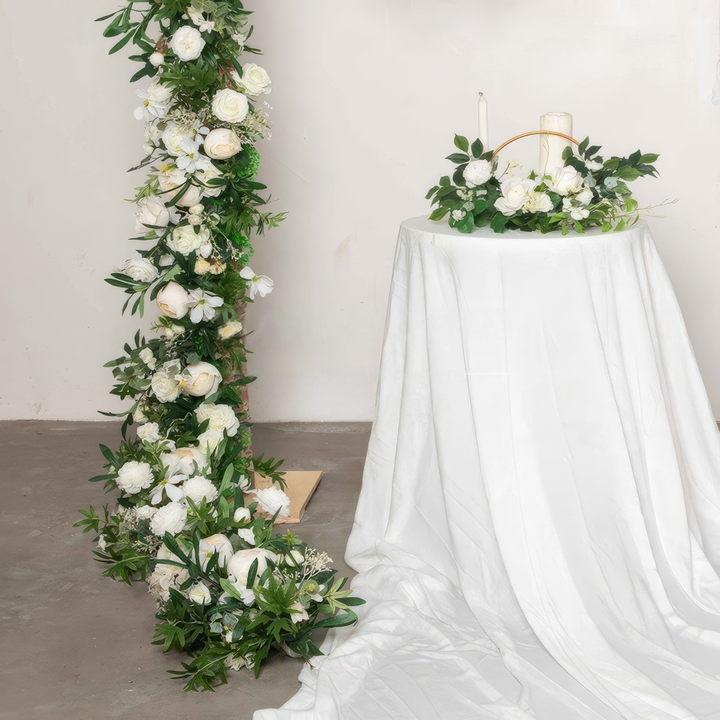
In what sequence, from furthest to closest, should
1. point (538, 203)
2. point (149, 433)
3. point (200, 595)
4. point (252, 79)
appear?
point (149, 433), point (252, 79), point (538, 203), point (200, 595)

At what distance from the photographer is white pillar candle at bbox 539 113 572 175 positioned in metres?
2.35

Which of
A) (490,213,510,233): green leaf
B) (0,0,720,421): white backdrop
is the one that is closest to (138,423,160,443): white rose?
(490,213,510,233): green leaf

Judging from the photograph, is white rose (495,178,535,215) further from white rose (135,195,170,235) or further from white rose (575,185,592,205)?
white rose (135,195,170,235)

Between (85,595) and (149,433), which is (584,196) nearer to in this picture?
(149,433)

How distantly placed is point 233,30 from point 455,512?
1.43 m

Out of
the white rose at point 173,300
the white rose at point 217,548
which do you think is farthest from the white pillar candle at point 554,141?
the white rose at point 217,548

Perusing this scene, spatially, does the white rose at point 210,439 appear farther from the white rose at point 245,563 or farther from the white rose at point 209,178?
the white rose at point 209,178

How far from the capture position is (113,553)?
8.70 feet

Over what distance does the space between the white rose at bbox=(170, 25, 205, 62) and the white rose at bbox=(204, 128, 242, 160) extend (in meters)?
0.21

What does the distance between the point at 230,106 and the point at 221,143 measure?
0.10 meters

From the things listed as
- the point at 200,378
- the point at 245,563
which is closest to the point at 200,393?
the point at 200,378

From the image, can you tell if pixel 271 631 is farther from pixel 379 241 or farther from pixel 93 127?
pixel 93 127

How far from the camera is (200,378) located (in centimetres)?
254

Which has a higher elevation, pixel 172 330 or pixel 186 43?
pixel 186 43
